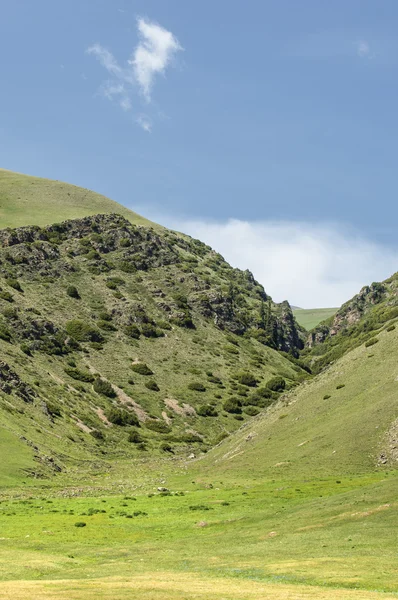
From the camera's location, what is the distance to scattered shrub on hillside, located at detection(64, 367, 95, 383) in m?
136

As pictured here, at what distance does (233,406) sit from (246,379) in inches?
780

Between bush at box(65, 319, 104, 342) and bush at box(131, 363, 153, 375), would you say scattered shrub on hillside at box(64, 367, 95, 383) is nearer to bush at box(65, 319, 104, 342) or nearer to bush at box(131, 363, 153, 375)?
bush at box(131, 363, 153, 375)

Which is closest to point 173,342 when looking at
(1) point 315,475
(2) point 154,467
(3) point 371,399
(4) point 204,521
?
(2) point 154,467

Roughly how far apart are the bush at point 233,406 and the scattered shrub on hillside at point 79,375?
112 feet

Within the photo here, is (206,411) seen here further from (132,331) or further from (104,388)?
(132,331)

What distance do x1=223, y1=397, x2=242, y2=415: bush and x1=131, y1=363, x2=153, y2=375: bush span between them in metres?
21.7

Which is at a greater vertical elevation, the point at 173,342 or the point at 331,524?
the point at 173,342

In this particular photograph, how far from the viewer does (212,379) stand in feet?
519

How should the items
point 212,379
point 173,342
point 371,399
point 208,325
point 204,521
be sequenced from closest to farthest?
point 204,521 < point 371,399 < point 212,379 < point 173,342 < point 208,325

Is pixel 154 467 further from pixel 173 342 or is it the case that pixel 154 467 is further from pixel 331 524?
pixel 173 342

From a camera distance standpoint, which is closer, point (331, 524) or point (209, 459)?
point (331, 524)

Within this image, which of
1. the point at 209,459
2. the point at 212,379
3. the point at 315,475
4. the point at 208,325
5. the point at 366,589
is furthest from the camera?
the point at 208,325

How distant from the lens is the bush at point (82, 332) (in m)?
156

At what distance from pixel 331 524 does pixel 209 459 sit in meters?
51.4
